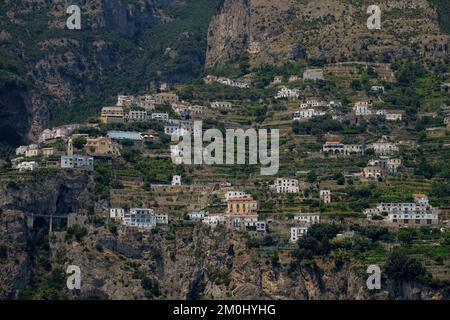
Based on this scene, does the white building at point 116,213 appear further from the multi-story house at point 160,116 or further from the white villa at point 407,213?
the multi-story house at point 160,116

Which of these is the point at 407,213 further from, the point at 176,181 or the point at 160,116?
the point at 160,116

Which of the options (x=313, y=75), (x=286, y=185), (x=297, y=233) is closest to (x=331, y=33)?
(x=313, y=75)

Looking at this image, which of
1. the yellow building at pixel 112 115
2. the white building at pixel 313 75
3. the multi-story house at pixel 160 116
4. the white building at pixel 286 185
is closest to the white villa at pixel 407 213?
the white building at pixel 286 185

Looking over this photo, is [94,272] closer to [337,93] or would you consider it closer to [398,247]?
[398,247]

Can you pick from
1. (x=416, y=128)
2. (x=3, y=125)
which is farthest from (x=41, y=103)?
(x=416, y=128)

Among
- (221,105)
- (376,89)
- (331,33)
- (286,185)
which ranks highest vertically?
(331,33)
